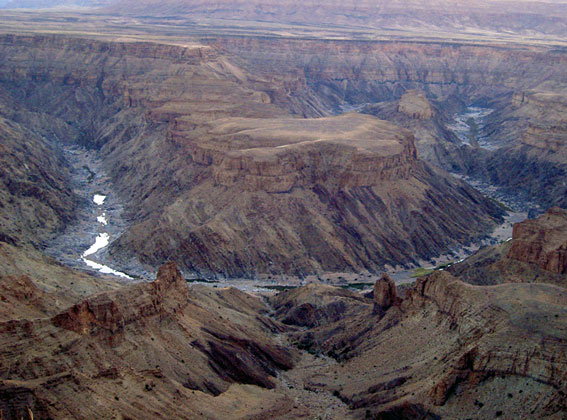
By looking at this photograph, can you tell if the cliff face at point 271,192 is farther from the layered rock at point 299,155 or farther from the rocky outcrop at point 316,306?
the rocky outcrop at point 316,306

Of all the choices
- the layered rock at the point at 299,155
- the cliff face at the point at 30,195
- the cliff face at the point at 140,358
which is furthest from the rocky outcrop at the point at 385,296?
the cliff face at the point at 30,195

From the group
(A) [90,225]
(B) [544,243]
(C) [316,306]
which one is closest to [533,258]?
(B) [544,243]

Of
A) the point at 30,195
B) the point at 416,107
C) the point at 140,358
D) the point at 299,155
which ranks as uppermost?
the point at 299,155

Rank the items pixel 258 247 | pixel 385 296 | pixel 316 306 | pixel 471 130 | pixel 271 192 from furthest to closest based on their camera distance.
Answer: pixel 471 130, pixel 271 192, pixel 258 247, pixel 316 306, pixel 385 296

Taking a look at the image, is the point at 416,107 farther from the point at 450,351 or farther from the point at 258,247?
the point at 450,351

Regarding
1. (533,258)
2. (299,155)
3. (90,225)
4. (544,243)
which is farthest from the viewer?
(90,225)

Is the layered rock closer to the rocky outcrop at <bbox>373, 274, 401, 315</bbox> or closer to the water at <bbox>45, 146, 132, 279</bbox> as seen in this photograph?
the water at <bbox>45, 146, 132, 279</bbox>
